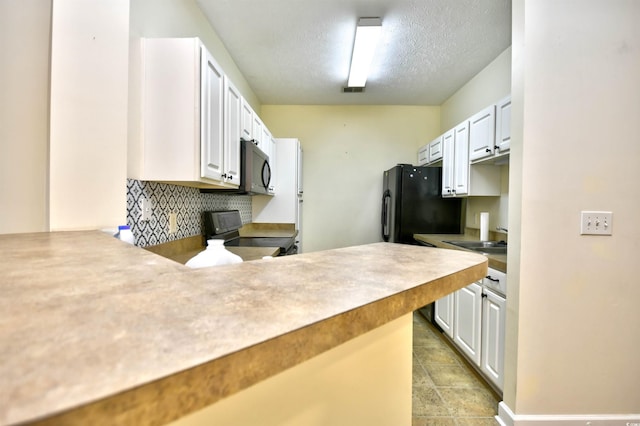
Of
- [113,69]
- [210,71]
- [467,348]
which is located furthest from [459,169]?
[113,69]

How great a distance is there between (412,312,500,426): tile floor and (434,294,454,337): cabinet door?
0.17 metres

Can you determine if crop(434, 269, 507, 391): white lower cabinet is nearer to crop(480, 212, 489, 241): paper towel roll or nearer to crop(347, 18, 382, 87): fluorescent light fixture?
crop(480, 212, 489, 241): paper towel roll

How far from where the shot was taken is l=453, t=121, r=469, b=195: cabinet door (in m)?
2.83

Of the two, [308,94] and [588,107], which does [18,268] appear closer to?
[588,107]

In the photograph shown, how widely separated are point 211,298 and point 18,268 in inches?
17.3


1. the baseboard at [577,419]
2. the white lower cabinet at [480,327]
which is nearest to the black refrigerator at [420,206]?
the white lower cabinet at [480,327]

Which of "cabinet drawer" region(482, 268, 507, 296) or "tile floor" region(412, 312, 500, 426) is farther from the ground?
"cabinet drawer" region(482, 268, 507, 296)

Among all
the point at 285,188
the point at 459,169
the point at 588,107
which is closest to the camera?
the point at 588,107

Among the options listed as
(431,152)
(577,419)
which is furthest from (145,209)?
(431,152)

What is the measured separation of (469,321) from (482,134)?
1.59 metres

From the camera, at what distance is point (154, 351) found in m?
0.25

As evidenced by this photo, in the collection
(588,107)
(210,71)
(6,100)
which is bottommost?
(6,100)

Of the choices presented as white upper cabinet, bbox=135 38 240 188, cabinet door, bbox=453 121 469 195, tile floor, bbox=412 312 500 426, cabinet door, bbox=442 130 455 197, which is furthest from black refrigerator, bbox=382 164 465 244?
white upper cabinet, bbox=135 38 240 188

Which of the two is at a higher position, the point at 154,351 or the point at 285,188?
the point at 285,188
